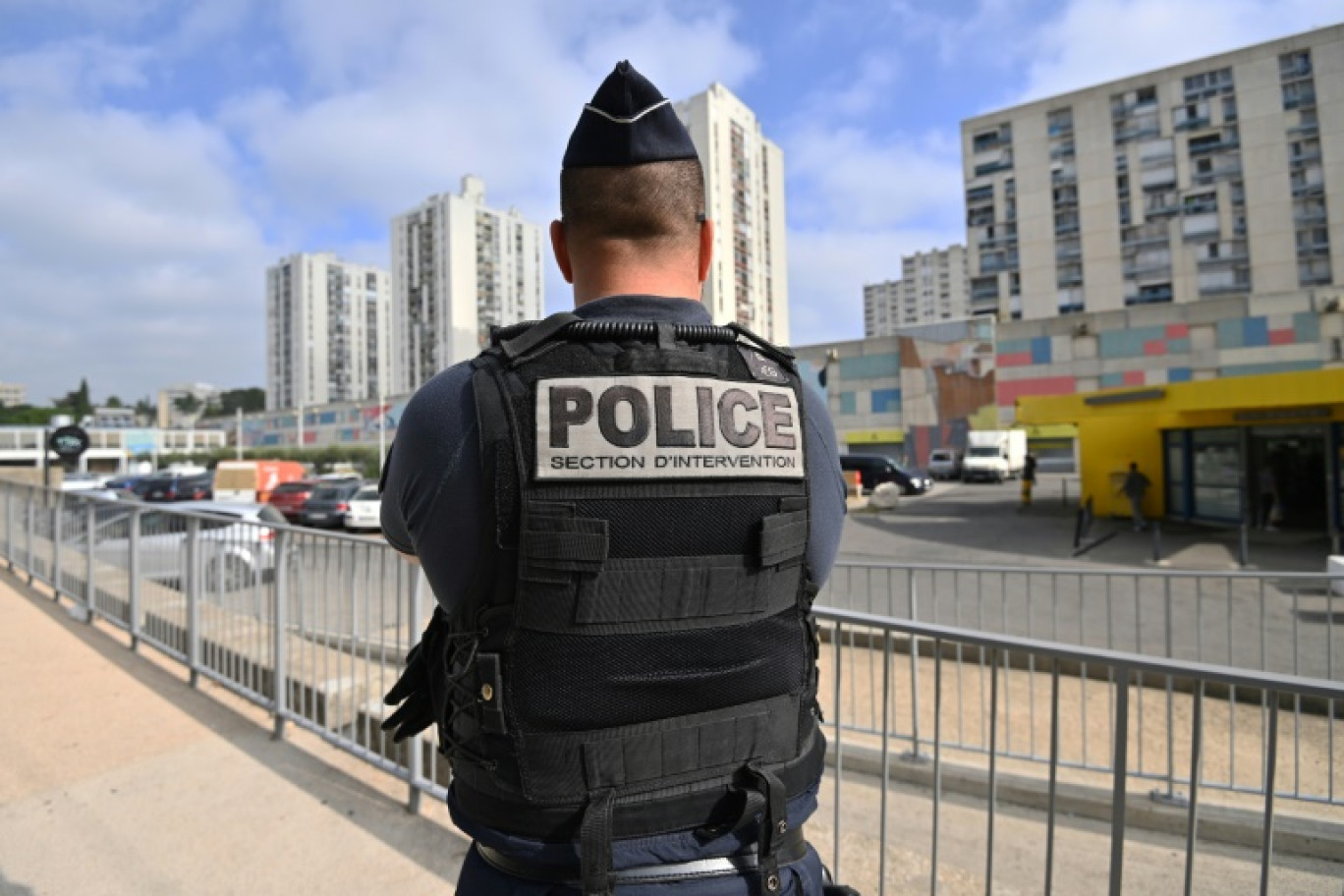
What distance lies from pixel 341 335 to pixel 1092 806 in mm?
107179

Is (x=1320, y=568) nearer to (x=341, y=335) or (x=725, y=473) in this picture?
(x=725, y=473)

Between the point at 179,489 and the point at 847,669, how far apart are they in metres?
29.3

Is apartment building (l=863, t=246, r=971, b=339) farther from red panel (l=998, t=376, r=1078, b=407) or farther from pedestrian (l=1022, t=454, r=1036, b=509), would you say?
pedestrian (l=1022, t=454, r=1036, b=509)

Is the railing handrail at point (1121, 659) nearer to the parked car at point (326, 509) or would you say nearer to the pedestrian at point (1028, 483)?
the parked car at point (326, 509)

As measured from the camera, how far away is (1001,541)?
15570 mm

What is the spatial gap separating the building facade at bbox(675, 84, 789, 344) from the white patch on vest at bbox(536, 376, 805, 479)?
62.1 m

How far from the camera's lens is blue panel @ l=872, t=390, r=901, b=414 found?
44.7 metres

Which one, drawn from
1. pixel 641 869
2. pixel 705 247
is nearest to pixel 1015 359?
pixel 705 247

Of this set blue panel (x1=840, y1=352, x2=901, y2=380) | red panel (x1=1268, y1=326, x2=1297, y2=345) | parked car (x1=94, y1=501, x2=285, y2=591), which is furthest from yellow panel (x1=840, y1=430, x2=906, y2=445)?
parked car (x1=94, y1=501, x2=285, y2=591)

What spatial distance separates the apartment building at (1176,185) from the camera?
178 feet

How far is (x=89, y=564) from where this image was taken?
6.45 m

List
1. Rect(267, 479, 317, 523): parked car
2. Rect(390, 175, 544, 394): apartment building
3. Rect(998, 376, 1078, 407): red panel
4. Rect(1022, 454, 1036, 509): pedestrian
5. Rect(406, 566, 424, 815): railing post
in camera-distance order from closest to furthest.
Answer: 1. Rect(406, 566, 424, 815): railing post
2. Rect(267, 479, 317, 523): parked car
3. Rect(1022, 454, 1036, 509): pedestrian
4. Rect(998, 376, 1078, 407): red panel
5. Rect(390, 175, 544, 394): apartment building

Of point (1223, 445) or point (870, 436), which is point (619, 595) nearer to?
point (1223, 445)

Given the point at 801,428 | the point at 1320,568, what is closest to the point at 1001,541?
the point at 1320,568
